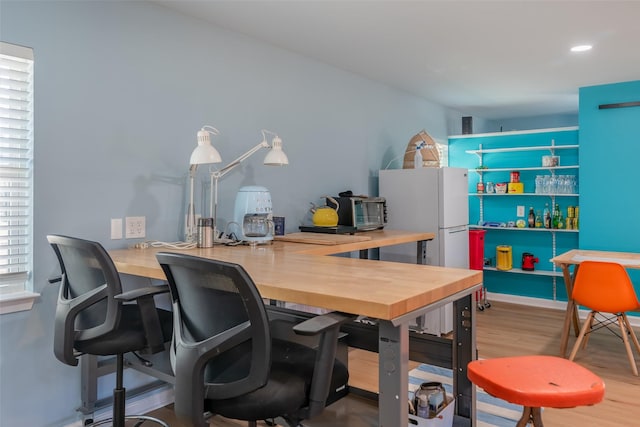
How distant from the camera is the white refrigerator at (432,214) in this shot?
4125 millimetres

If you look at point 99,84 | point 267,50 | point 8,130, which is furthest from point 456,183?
point 8,130

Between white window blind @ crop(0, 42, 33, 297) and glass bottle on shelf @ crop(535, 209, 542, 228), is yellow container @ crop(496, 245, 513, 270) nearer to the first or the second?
glass bottle on shelf @ crop(535, 209, 542, 228)

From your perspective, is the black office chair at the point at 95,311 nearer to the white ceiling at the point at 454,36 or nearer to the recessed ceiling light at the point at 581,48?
the white ceiling at the point at 454,36

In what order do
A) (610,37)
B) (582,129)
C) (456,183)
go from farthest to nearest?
(582,129) < (456,183) < (610,37)

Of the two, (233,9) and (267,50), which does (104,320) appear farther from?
(267,50)

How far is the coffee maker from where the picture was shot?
2.82 metres

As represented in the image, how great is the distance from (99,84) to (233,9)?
939mm

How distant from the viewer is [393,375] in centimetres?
132

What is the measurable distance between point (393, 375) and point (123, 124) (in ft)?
6.80

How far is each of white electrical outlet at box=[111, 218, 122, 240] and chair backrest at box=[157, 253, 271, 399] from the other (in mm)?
1297

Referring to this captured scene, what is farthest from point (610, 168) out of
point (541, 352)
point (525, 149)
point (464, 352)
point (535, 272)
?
point (464, 352)

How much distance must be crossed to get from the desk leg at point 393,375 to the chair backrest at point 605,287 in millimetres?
2500

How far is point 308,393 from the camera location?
53.7 inches

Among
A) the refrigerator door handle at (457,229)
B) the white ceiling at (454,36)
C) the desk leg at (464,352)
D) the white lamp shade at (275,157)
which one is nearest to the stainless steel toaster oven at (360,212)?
the refrigerator door handle at (457,229)
